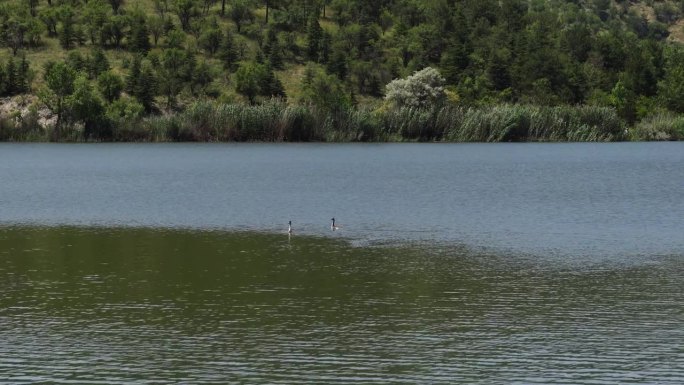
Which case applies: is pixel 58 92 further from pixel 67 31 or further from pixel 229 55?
pixel 229 55

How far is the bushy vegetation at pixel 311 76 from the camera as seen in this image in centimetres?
13238

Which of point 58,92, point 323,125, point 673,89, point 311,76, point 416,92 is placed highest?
point 673,89

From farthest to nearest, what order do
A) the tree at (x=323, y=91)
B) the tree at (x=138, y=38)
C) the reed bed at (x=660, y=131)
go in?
the tree at (x=138, y=38)
the reed bed at (x=660, y=131)
the tree at (x=323, y=91)

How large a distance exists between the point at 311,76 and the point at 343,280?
12528 cm

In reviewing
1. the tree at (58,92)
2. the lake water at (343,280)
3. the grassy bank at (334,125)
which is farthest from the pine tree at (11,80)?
the lake water at (343,280)

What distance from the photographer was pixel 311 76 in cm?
16300

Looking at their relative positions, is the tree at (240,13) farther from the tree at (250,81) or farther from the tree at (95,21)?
the tree at (250,81)

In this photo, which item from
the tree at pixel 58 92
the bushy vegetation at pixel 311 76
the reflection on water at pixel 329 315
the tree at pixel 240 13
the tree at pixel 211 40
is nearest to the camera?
the reflection on water at pixel 329 315

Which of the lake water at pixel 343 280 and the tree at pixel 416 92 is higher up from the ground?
the lake water at pixel 343 280

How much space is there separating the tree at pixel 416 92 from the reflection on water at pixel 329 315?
302 ft

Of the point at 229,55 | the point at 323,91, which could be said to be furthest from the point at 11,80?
the point at 323,91

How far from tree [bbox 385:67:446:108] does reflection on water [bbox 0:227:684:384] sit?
302 ft

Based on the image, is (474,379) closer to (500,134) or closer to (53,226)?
(53,226)

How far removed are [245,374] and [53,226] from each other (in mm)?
31789
